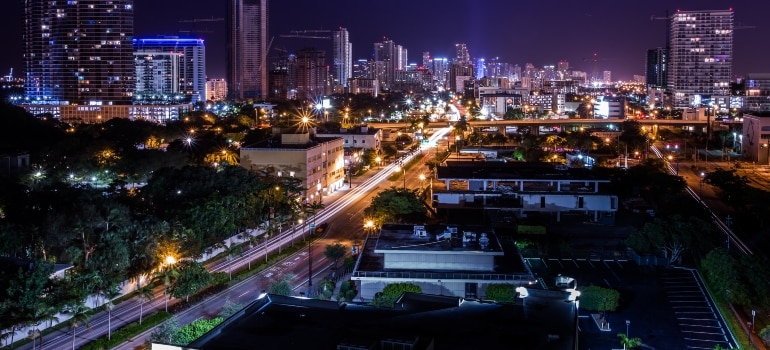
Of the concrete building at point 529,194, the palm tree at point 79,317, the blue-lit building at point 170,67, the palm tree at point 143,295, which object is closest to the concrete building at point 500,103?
the blue-lit building at point 170,67

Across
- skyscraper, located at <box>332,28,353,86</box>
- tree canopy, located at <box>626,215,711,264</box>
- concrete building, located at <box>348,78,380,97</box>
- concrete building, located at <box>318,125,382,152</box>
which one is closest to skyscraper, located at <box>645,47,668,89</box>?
concrete building, located at <box>348,78,380,97</box>

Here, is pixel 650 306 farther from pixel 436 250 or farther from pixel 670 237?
pixel 436 250

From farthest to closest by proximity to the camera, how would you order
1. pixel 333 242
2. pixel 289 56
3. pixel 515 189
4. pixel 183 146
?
pixel 289 56 → pixel 183 146 → pixel 515 189 → pixel 333 242

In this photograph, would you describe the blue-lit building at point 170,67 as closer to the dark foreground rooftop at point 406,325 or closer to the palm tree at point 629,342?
the palm tree at point 629,342

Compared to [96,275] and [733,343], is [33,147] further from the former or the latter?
Result: [733,343]

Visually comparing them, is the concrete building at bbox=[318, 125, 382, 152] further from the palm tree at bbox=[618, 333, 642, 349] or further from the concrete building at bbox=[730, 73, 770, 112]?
the concrete building at bbox=[730, 73, 770, 112]

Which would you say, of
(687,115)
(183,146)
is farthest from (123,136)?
(687,115)

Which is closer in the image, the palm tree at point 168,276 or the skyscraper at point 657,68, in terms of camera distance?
the palm tree at point 168,276
